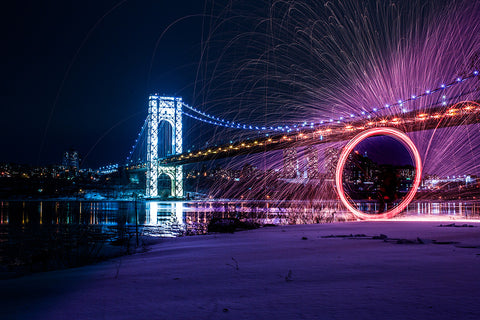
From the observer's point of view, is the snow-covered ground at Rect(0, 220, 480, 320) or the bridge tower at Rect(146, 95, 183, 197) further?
the bridge tower at Rect(146, 95, 183, 197)

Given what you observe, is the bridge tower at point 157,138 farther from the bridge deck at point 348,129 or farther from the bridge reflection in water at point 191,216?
the bridge reflection in water at point 191,216

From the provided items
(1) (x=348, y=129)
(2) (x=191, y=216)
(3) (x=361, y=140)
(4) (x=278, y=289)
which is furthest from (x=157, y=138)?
(4) (x=278, y=289)

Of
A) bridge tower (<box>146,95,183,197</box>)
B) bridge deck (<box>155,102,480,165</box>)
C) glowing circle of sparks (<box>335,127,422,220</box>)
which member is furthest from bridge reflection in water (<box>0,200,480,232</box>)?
bridge tower (<box>146,95,183,197</box>)

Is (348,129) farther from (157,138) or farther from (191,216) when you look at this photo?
(157,138)

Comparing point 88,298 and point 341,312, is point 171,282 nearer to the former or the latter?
point 88,298

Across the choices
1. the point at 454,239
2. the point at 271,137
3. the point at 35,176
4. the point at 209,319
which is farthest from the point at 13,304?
the point at 35,176

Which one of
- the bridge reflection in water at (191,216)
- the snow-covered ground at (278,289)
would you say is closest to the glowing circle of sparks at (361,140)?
the bridge reflection in water at (191,216)

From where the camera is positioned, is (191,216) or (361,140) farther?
(191,216)

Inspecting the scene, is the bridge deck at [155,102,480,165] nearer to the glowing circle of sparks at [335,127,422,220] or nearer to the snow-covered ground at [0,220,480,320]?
the glowing circle of sparks at [335,127,422,220]
